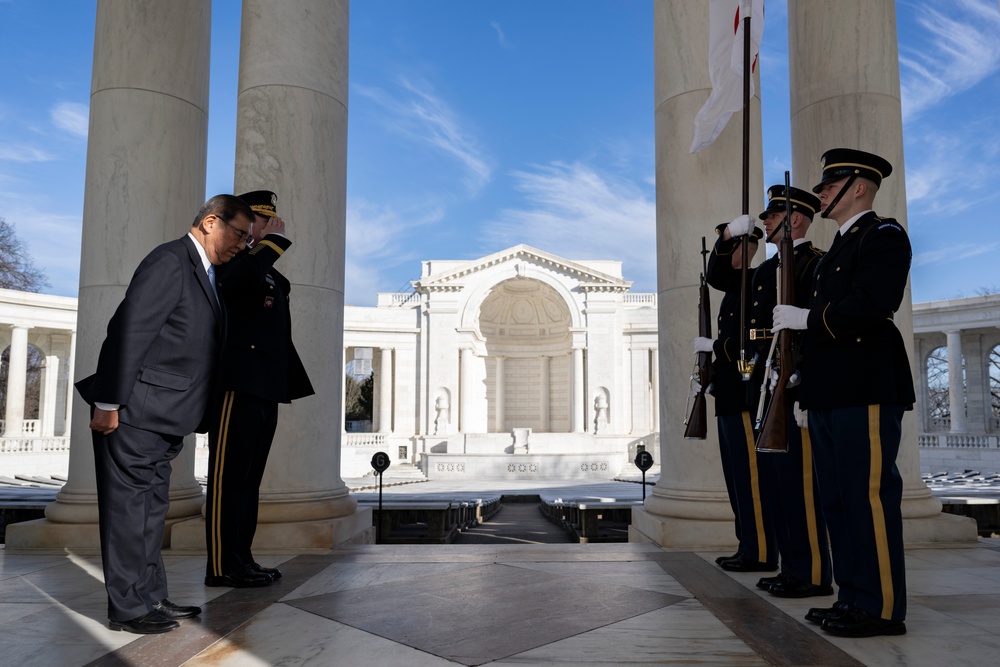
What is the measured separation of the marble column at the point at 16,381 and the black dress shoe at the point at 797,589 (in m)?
47.8

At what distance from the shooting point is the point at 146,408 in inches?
204

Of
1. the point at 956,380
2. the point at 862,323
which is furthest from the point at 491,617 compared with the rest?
the point at 956,380

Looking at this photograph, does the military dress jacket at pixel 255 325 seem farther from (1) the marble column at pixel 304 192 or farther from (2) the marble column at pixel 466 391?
(2) the marble column at pixel 466 391

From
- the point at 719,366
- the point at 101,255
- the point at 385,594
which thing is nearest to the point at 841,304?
the point at 719,366

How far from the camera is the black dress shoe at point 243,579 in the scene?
21.2 feet

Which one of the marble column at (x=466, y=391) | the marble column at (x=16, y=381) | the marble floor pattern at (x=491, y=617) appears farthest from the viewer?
the marble column at (x=466, y=391)

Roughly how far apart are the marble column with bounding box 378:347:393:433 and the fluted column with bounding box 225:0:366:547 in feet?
161

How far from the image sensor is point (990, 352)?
164ft

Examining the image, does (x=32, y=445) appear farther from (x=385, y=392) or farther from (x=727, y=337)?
(x=727, y=337)

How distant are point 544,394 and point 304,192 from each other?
50.1 m

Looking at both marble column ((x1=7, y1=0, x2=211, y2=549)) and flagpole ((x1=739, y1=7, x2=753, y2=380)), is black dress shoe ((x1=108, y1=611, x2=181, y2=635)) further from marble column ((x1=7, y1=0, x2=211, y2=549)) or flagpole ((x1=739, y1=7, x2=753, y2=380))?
flagpole ((x1=739, y1=7, x2=753, y2=380))

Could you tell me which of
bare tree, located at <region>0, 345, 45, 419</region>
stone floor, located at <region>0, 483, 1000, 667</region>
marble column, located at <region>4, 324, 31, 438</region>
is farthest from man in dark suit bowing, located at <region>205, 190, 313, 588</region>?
bare tree, located at <region>0, 345, 45, 419</region>

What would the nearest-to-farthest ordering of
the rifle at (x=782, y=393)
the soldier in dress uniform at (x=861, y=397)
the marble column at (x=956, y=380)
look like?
the soldier in dress uniform at (x=861, y=397) → the rifle at (x=782, y=393) → the marble column at (x=956, y=380)

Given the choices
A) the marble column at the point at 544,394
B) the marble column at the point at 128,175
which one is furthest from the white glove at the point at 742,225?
the marble column at the point at 544,394
